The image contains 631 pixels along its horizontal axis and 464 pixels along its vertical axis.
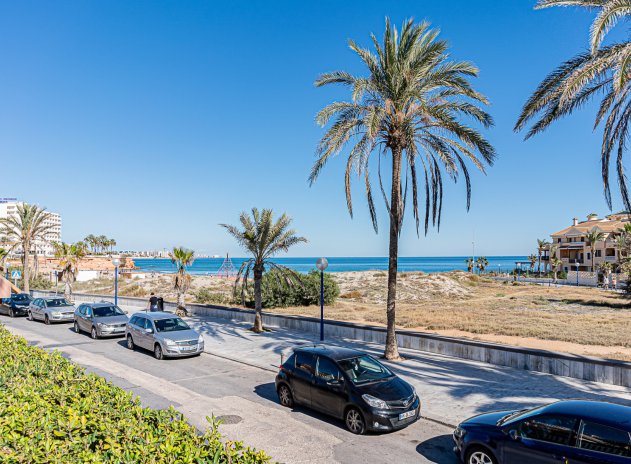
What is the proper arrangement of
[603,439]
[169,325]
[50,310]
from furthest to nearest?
[50,310]
[169,325]
[603,439]

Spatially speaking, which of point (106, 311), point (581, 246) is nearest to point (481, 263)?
point (581, 246)

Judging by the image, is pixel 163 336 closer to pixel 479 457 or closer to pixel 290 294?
pixel 479 457

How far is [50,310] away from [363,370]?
919 inches

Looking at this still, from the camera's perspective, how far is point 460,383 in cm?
1259

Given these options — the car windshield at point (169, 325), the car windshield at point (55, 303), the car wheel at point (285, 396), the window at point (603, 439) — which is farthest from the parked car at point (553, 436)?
the car windshield at point (55, 303)

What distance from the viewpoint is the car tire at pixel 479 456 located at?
7117 mm

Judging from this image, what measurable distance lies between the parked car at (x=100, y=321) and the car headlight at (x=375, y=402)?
15311mm

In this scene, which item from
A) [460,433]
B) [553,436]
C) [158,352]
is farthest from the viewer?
[158,352]

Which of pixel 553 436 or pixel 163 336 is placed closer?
pixel 553 436

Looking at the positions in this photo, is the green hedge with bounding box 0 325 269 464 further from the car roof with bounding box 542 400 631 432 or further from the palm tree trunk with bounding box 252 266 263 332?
the palm tree trunk with bounding box 252 266 263 332

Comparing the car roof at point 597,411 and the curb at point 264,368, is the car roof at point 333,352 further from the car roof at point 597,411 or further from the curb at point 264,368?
the car roof at point 597,411

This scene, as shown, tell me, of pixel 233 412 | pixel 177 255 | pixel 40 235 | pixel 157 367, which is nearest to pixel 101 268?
pixel 40 235

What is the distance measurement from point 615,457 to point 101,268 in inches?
3480

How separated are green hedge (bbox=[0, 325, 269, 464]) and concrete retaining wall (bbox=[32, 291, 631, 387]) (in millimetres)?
11637
